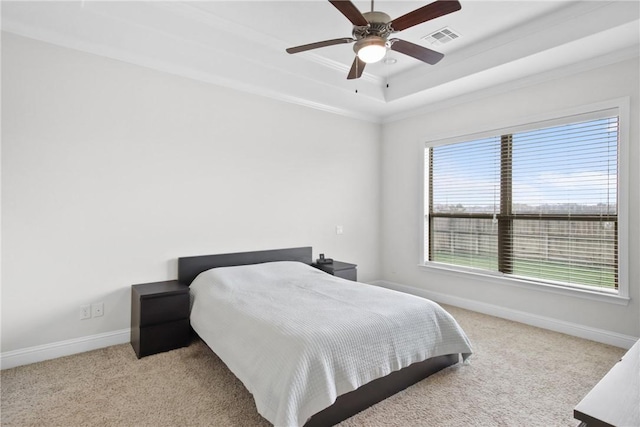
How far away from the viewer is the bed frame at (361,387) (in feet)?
6.04

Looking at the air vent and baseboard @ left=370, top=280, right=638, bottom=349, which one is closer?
baseboard @ left=370, top=280, right=638, bottom=349

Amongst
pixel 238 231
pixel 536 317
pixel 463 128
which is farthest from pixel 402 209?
pixel 238 231

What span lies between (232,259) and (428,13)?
9.15ft

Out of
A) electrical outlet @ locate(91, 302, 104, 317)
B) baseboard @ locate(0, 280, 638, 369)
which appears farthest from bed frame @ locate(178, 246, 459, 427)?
baseboard @ locate(0, 280, 638, 369)

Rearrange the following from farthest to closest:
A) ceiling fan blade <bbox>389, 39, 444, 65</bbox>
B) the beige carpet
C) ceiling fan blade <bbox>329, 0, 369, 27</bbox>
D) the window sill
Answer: the window sill → ceiling fan blade <bbox>389, 39, 444, 65</bbox> → the beige carpet → ceiling fan blade <bbox>329, 0, 369, 27</bbox>

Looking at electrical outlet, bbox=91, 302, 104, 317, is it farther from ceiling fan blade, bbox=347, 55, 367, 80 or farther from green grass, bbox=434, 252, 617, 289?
green grass, bbox=434, 252, 617, 289

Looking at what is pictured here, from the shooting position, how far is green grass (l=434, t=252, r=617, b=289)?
3.07 m

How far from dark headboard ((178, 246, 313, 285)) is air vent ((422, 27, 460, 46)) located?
104 inches

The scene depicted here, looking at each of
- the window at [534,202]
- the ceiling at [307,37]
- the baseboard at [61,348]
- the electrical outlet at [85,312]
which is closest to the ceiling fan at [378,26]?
the ceiling at [307,37]

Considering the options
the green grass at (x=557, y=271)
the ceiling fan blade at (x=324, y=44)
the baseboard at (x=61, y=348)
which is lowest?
the baseboard at (x=61, y=348)

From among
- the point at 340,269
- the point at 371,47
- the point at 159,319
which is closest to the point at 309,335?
the point at 159,319

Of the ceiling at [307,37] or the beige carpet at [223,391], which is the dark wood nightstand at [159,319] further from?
the ceiling at [307,37]

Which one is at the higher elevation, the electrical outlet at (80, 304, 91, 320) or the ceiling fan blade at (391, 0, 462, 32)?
the ceiling fan blade at (391, 0, 462, 32)

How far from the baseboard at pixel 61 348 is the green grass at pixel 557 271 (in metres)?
3.83
